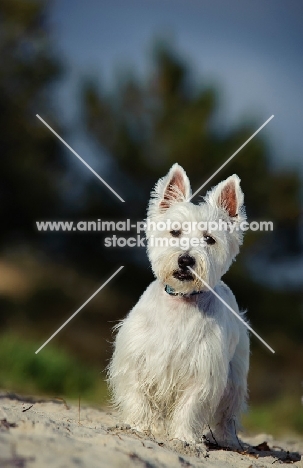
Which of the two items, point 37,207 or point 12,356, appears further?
point 37,207

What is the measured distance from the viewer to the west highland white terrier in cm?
576

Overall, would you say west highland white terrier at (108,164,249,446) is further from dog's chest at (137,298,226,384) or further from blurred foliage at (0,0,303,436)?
blurred foliage at (0,0,303,436)

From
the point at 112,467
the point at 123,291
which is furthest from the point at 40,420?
the point at 123,291

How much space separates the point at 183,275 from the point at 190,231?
39cm

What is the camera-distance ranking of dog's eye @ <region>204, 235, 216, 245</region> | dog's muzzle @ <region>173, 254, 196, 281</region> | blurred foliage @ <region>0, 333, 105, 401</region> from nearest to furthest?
dog's muzzle @ <region>173, 254, 196, 281</region> < dog's eye @ <region>204, 235, 216, 245</region> < blurred foliage @ <region>0, 333, 105, 401</region>

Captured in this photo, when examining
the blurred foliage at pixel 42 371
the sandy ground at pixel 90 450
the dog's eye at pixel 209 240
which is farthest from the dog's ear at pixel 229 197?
the blurred foliage at pixel 42 371

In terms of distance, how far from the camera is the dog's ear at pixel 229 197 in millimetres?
6164

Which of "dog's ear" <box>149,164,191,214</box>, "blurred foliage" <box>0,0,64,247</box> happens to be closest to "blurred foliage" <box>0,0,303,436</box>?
"blurred foliage" <box>0,0,64,247</box>

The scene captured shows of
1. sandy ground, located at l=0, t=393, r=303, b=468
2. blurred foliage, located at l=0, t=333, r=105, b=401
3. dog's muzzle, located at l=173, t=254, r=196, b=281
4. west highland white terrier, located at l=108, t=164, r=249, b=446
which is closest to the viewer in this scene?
sandy ground, located at l=0, t=393, r=303, b=468

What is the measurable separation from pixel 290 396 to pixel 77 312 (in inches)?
206

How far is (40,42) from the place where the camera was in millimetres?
17000

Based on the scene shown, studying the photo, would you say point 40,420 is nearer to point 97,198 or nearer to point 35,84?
point 97,198

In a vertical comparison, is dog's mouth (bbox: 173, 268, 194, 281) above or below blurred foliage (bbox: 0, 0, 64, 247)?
below

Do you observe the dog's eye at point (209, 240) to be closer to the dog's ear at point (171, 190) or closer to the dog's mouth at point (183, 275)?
the dog's mouth at point (183, 275)
